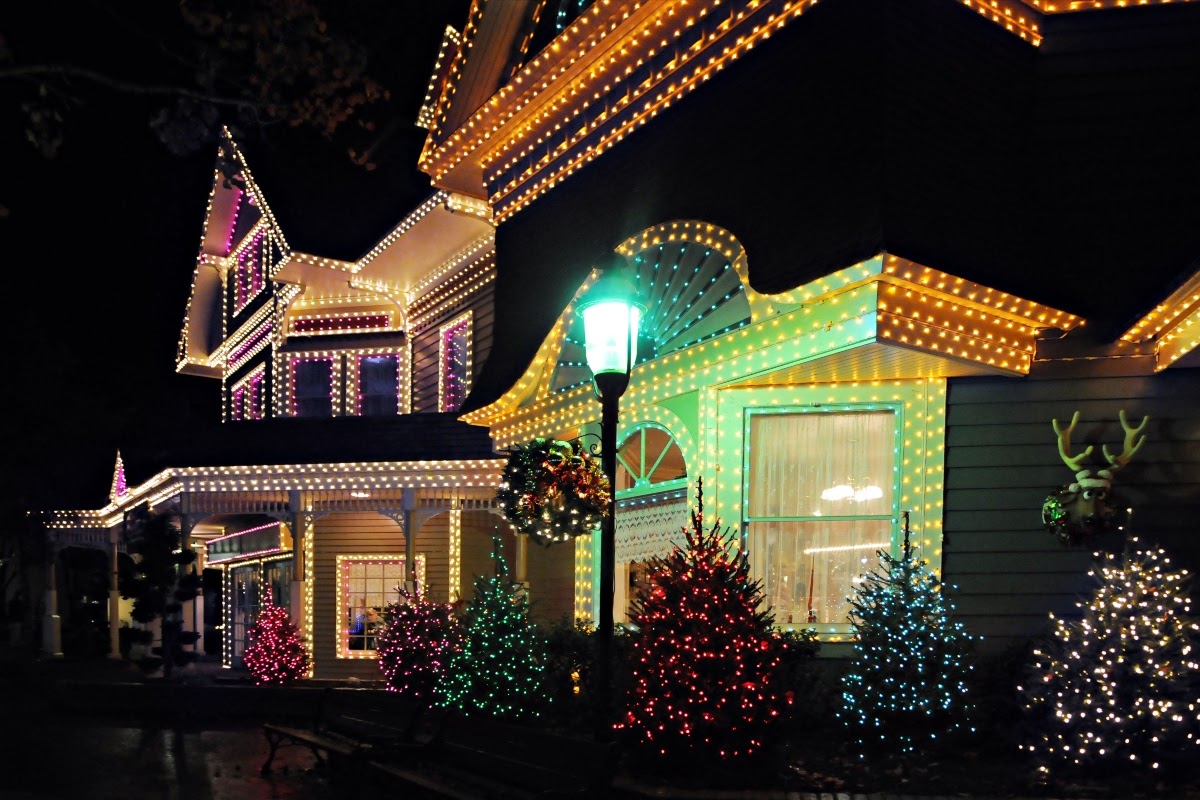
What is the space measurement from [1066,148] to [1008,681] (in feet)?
16.0

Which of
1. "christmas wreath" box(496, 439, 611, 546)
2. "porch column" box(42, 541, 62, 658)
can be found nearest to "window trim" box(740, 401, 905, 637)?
"christmas wreath" box(496, 439, 611, 546)

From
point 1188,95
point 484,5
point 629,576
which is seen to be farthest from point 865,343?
point 484,5

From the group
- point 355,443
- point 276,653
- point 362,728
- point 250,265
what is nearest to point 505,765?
point 362,728

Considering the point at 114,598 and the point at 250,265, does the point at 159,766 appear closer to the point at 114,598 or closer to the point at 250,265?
the point at 250,265

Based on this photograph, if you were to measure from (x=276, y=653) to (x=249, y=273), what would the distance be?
34.2ft

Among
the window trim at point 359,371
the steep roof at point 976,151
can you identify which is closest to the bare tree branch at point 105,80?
the steep roof at point 976,151

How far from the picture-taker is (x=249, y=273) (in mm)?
27016

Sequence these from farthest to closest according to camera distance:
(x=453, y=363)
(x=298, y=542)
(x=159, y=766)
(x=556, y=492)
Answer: (x=453, y=363) → (x=298, y=542) → (x=159, y=766) → (x=556, y=492)

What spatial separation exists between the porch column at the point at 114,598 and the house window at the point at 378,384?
9101mm

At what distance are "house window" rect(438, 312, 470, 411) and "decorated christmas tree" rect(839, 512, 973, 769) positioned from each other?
37.2 feet

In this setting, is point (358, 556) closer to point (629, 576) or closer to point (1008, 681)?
point (629, 576)

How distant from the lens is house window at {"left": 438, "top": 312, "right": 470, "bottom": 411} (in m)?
19.8

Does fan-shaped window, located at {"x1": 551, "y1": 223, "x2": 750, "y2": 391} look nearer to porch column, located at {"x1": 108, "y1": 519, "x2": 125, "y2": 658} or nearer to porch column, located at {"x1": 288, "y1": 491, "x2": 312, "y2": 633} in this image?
porch column, located at {"x1": 288, "y1": 491, "x2": 312, "y2": 633}

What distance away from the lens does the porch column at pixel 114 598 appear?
28344mm
